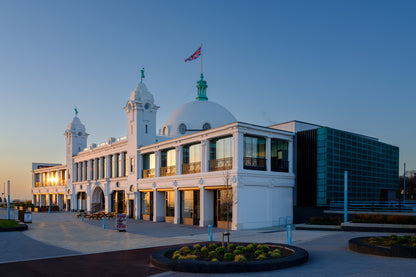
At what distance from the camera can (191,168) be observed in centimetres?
3350

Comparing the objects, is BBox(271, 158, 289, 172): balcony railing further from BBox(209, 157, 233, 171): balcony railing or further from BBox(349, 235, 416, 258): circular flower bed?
BBox(349, 235, 416, 258): circular flower bed

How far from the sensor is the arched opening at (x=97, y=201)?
175 ft

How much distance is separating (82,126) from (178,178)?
113 feet

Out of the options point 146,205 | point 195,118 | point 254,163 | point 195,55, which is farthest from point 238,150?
point 195,118

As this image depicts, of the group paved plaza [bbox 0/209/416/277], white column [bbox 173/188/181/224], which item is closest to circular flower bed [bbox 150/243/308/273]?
paved plaza [bbox 0/209/416/277]

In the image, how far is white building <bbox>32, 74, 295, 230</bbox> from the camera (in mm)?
27938

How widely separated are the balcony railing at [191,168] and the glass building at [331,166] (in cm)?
866

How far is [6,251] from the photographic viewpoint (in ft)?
54.7

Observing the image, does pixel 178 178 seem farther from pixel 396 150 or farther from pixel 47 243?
pixel 396 150

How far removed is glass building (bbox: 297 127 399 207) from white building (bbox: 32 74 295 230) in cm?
120

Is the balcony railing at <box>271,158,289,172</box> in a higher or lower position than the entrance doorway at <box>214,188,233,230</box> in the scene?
higher

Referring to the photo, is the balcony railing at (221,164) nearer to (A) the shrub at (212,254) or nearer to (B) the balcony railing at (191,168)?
(B) the balcony railing at (191,168)

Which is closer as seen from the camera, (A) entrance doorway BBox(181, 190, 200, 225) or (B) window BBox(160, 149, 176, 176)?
(A) entrance doorway BBox(181, 190, 200, 225)

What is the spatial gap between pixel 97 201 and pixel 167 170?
2183 cm
